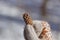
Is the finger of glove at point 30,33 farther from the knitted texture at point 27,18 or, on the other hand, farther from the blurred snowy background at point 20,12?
the blurred snowy background at point 20,12

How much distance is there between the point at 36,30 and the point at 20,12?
185 centimetres

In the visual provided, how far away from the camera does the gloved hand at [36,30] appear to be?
1.34ft

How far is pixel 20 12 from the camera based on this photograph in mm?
2279

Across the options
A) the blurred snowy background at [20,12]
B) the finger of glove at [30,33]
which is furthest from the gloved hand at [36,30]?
the blurred snowy background at [20,12]

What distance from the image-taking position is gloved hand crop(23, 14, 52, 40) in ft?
1.34

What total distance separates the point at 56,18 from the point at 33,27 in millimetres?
1939

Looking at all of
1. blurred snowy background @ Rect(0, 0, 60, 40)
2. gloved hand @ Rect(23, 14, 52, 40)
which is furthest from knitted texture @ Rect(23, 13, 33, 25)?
blurred snowy background @ Rect(0, 0, 60, 40)

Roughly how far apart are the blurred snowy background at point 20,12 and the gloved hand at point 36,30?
1.60 metres

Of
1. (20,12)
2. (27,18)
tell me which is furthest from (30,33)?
(20,12)

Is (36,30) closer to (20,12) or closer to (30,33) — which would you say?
(30,33)

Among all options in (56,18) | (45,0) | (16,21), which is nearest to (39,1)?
(45,0)

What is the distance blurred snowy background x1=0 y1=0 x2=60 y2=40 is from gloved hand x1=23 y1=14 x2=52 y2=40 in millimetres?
1598

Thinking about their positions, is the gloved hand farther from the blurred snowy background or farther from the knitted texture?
the blurred snowy background

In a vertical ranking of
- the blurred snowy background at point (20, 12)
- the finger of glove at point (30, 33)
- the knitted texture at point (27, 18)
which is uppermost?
the knitted texture at point (27, 18)
